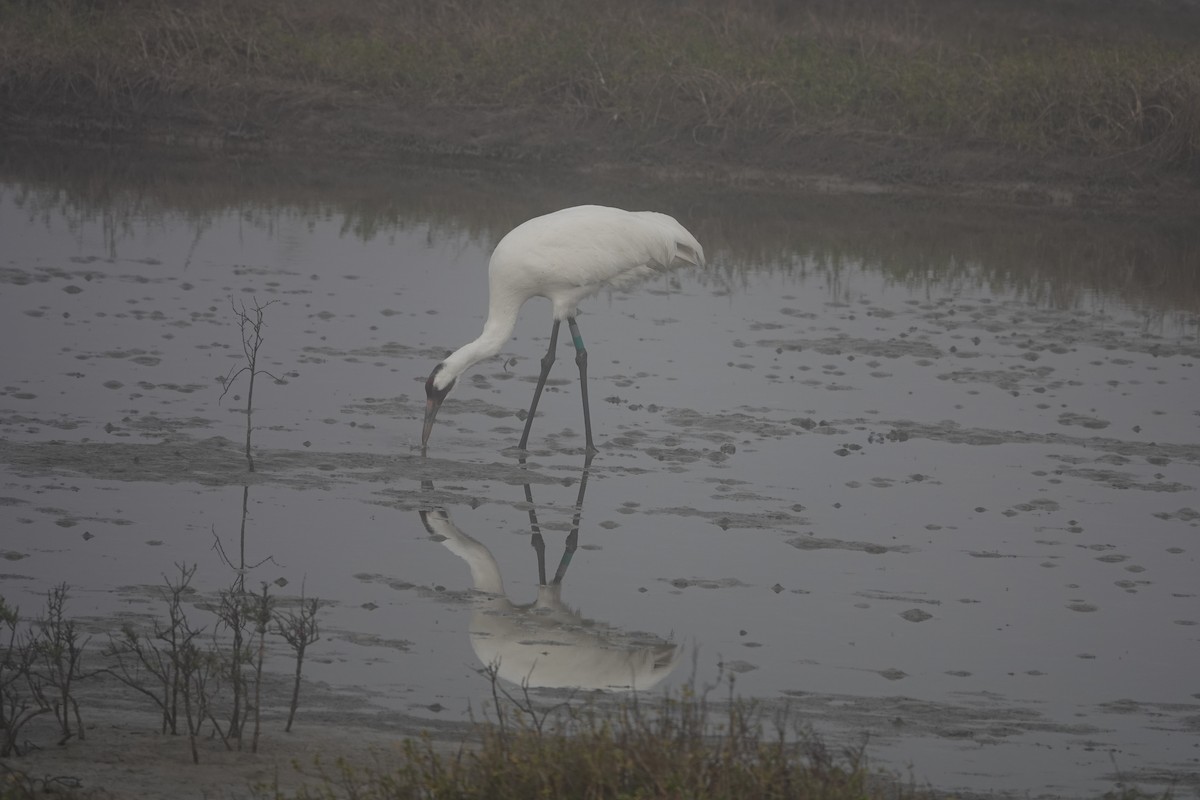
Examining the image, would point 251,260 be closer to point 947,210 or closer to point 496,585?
point 496,585

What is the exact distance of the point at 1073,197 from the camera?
2338 centimetres

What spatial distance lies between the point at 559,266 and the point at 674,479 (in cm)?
162

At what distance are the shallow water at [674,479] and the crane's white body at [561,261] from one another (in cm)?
65

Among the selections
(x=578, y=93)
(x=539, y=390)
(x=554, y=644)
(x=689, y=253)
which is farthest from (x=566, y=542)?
(x=578, y=93)

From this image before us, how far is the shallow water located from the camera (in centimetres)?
674

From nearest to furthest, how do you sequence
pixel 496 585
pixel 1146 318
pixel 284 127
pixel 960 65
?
pixel 496 585 < pixel 1146 318 < pixel 284 127 < pixel 960 65

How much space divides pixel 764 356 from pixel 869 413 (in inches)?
71.5

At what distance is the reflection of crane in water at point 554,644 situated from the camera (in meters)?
6.47

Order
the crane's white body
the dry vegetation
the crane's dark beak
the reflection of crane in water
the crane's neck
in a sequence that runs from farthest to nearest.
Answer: the dry vegetation < the crane's white body < the crane's neck < the crane's dark beak < the reflection of crane in water

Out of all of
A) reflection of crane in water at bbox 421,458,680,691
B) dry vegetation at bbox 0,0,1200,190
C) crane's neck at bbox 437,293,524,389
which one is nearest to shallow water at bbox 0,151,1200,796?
reflection of crane in water at bbox 421,458,680,691

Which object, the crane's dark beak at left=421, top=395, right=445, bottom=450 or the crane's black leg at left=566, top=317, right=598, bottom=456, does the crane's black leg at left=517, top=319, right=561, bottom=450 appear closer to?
the crane's black leg at left=566, top=317, right=598, bottom=456

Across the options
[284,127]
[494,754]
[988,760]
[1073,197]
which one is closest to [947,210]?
[1073,197]

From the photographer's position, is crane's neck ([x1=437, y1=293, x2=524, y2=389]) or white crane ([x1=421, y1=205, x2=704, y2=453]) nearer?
crane's neck ([x1=437, y1=293, x2=524, y2=389])

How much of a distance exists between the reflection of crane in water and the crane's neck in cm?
196
